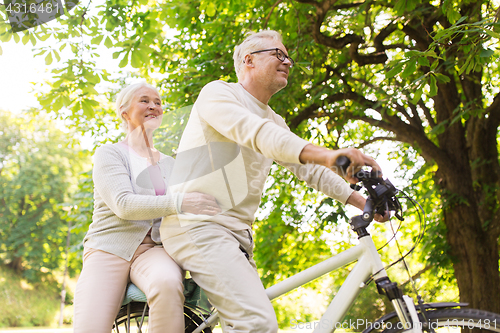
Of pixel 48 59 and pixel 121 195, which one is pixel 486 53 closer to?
pixel 121 195

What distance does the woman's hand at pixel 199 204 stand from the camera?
1.64m

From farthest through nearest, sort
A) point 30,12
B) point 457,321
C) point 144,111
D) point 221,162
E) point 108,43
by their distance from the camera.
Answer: point 108,43
point 30,12
point 144,111
point 221,162
point 457,321

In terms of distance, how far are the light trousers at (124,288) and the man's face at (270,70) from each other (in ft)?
3.08

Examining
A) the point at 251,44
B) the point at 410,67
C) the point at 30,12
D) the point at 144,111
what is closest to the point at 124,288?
the point at 144,111

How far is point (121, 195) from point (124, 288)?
438 millimetres

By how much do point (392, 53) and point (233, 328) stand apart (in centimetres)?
739

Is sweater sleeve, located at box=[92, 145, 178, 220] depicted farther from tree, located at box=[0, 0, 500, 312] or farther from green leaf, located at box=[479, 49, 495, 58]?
tree, located at box=[0, 0, 500, 312]

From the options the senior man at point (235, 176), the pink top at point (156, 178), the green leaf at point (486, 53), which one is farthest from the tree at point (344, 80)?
the senior man at point (235, 176)

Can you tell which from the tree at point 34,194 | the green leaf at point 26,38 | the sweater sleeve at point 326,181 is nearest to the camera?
the sweater sleeve at point 326,181

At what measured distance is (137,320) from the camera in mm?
1969

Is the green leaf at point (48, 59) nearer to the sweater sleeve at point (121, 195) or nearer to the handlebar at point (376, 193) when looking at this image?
the sweater sleeve at point (121, 195)

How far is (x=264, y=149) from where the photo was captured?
143 cm

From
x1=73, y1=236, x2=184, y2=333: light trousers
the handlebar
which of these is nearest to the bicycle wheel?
x1=73, y1=236, x2=184, y2=333: light trousers

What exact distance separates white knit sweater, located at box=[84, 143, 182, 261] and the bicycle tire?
1064 mm
